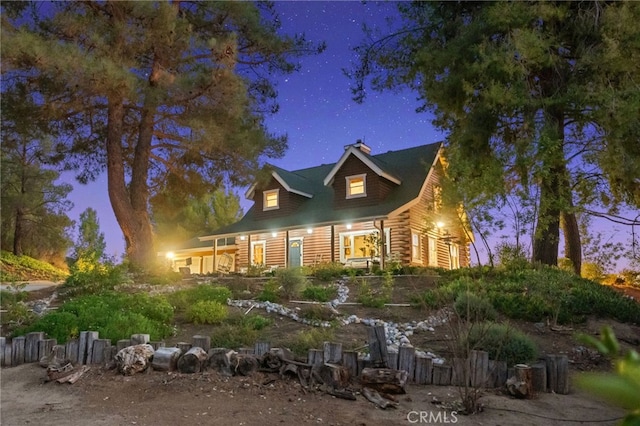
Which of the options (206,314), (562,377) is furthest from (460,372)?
(206,314)

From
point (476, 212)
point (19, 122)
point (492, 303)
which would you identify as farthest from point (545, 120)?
point (19, 122)

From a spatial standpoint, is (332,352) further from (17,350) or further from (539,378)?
(17,350)

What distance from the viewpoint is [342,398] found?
4.65m

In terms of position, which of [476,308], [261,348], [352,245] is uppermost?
[352,245]

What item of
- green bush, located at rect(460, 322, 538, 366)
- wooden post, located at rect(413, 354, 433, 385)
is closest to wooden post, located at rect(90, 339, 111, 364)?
wooden post, located at rect(413, 354, 433, 385)

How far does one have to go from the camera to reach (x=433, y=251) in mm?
20812

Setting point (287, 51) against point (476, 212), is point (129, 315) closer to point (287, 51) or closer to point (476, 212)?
point (476, 212)

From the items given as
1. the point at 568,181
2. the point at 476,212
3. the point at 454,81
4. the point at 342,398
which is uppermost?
the point at 454,81

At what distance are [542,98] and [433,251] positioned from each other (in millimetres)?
9527

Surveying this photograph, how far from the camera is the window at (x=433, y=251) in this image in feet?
67.3

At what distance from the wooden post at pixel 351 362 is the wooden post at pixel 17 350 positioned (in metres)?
4.38

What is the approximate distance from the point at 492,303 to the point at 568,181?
241 inches

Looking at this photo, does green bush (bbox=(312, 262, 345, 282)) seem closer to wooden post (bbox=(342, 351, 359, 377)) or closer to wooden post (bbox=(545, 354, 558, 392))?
wooden post (bbox=(342, 351, 359, 377))

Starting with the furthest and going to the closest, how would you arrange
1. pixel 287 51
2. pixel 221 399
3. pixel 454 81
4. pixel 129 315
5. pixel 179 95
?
pixel 287 51 → pixel 179 95 → pixel 454 81 → pixel 129 315 → pixel 221 399
